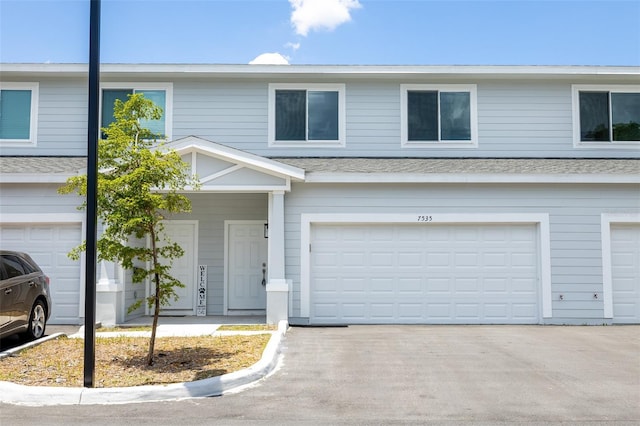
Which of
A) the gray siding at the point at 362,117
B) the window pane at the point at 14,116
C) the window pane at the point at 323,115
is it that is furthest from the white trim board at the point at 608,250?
the window pane at the point at 14,116

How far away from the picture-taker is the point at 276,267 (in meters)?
12.0

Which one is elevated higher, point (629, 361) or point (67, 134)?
point (67, 134)

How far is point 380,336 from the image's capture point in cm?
1089

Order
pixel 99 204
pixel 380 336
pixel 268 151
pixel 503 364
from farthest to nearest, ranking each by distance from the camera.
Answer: pixel 268 151, pixel 380 336, pixel 503 364, pixel 99 204

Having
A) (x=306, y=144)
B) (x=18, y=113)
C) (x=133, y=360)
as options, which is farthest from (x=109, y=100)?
(x=133, y=360)

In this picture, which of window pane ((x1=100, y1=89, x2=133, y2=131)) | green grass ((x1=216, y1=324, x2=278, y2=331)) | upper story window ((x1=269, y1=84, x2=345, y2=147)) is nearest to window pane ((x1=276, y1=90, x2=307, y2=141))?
upper story window ((x1=269, y1=84, x2=345, y2=147))

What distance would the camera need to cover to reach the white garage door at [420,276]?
12633 millimetres

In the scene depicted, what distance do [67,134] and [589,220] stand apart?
41.8 ft

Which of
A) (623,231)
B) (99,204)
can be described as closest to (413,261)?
(623,231)

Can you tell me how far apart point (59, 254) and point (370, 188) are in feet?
23.0

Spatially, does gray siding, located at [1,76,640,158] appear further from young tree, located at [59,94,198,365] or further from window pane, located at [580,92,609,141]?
young tree, located at [59,94,198,365]

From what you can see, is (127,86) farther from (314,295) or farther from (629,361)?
(629,361)

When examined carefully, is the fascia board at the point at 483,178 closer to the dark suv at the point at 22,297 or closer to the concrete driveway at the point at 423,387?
the concrete driveway at the point at 423,387

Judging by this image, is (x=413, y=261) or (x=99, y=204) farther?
(x=413, y=261)
